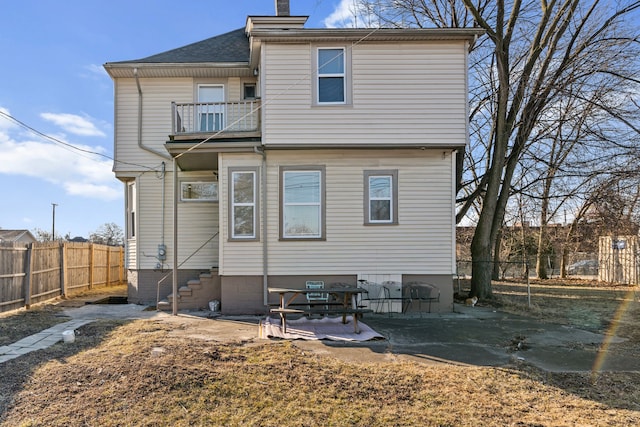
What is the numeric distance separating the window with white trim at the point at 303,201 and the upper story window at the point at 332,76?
1.65 meters

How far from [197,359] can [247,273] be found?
4.13 metres

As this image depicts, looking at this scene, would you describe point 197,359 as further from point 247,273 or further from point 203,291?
point 203,291

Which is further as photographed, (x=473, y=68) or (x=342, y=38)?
(x=473, y=68)

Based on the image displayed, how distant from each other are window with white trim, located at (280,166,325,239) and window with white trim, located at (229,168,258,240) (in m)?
0.68

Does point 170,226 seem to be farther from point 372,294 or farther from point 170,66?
point 372,294

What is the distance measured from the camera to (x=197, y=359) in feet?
17.2

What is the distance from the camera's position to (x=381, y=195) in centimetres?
958

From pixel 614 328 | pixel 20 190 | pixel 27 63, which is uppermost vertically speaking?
pixel 27 63

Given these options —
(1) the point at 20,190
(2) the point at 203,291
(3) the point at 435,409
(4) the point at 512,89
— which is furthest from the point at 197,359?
(1) the point at 20,190

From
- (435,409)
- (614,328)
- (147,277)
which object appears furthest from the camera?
(147,277)

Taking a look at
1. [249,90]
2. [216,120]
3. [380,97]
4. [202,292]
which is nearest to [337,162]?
[380,97]

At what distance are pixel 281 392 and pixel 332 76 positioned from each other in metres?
7.17

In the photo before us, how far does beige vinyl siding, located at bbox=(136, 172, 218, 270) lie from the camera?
37.3 ft

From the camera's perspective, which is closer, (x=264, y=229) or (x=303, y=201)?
(x=264, y=229)
